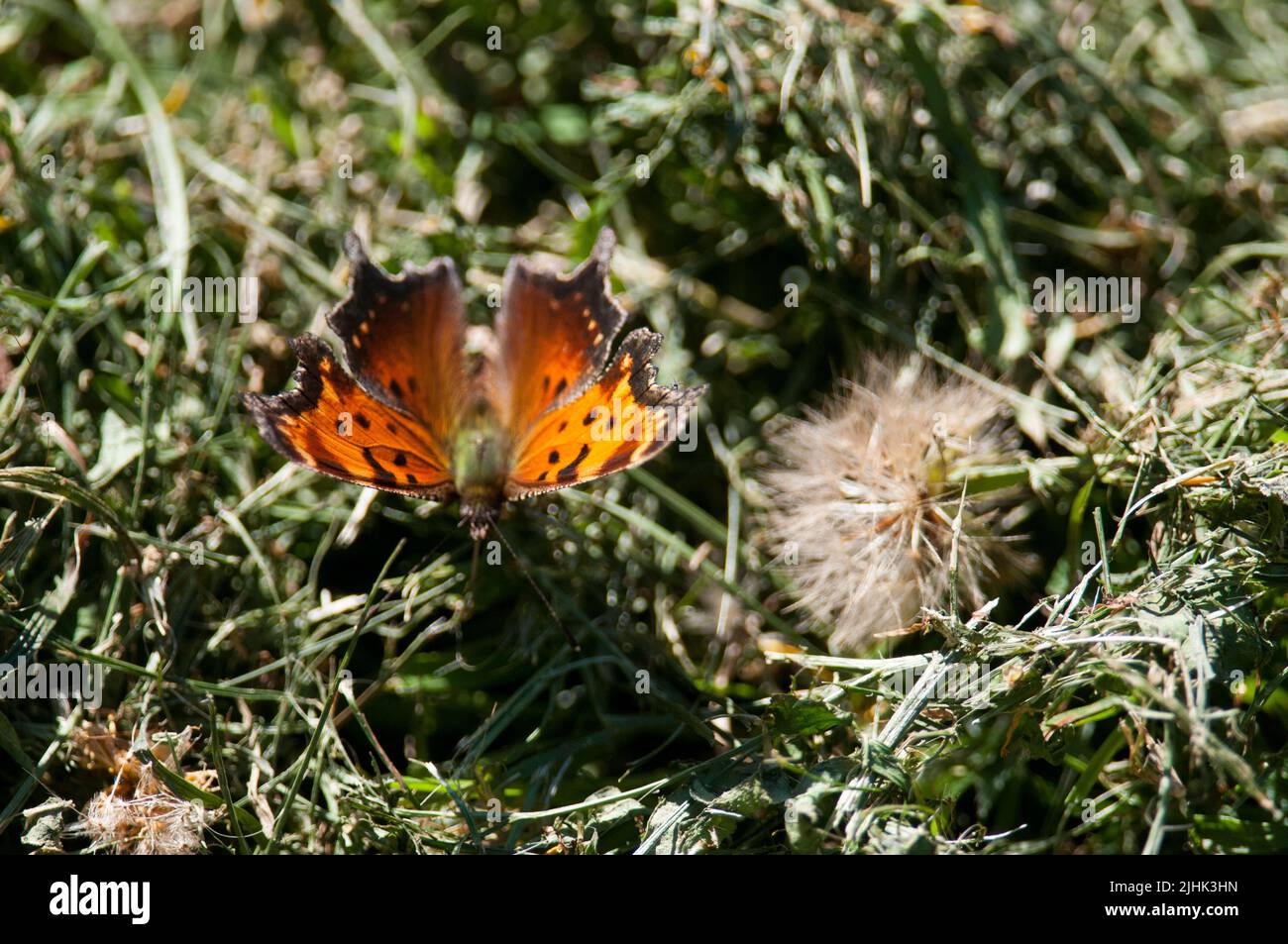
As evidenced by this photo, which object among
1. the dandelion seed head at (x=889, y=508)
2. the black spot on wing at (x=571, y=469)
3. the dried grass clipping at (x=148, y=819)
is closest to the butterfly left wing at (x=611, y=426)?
the black spot on wing at (x=571, y=469)

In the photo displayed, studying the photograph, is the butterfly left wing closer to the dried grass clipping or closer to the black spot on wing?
the black spot on wing

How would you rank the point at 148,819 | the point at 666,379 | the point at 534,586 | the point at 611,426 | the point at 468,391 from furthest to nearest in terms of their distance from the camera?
the point at 666,379
the point at 468,391
the point at 534,586
the point at 611,426
the point at 148,819

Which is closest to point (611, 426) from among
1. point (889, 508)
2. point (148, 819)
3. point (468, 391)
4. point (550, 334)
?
point (550, 334)

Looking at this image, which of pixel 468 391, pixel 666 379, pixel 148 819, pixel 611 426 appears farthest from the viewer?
pixel 666 379

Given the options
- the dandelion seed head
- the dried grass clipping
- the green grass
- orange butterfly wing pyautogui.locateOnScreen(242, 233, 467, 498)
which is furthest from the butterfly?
the dried grass clipping

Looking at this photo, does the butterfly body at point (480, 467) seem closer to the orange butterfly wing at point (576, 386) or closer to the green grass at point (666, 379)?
the orange butterfly wing at point (576, 386)

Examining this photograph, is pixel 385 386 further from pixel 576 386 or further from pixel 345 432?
pixel 576 386

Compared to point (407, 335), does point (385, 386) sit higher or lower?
lower

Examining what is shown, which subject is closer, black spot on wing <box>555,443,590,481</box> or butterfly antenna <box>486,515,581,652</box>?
black spot on wing <box>555,443,590,481</box>
